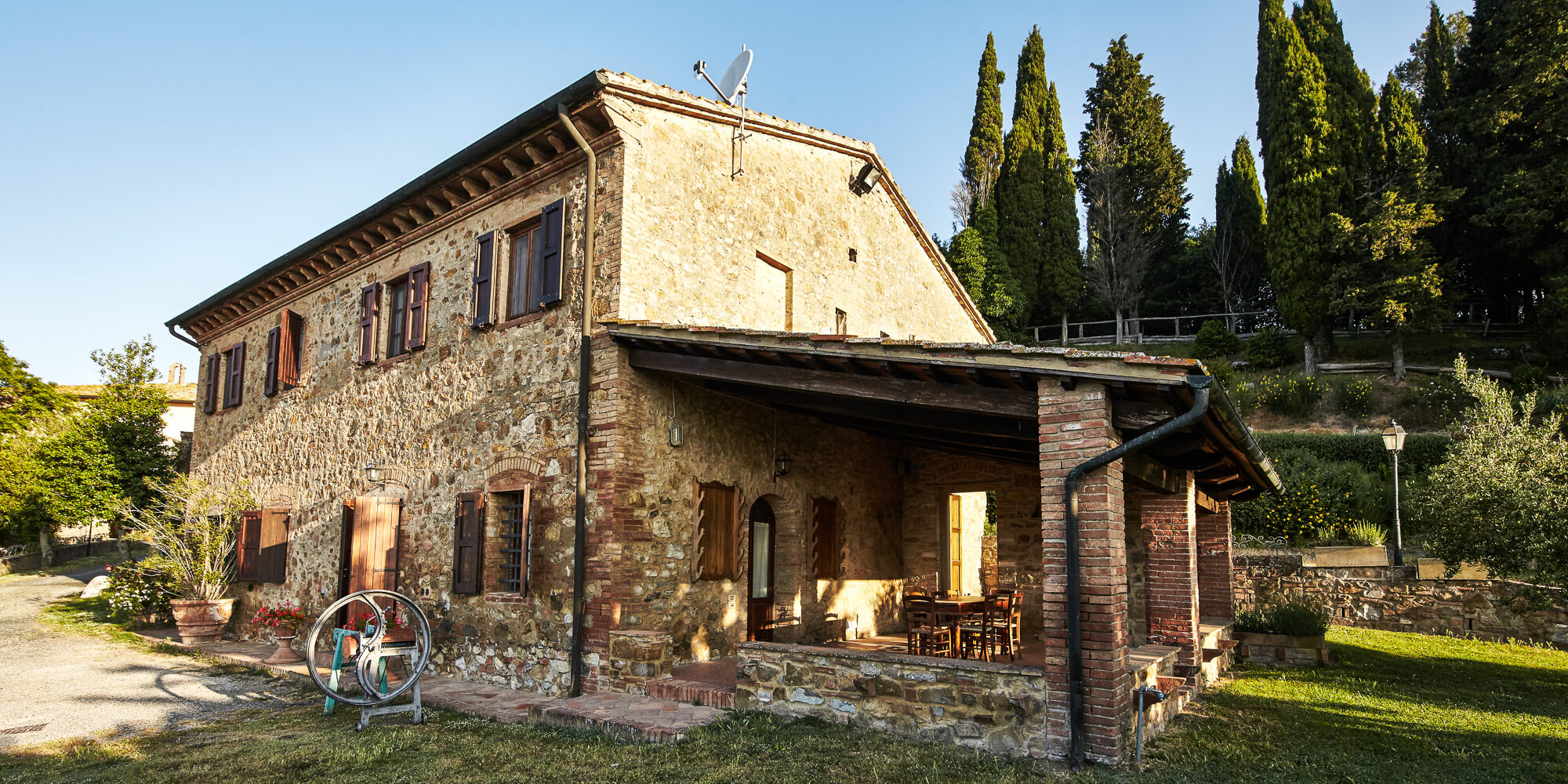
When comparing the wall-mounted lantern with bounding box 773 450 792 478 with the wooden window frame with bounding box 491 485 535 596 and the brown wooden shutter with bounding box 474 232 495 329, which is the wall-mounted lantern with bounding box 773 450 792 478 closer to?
the wooden window frame with bounding box 491 485 535 596

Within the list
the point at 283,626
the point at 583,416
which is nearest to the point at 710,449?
the point at 583,416

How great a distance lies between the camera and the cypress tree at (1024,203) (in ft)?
97.2

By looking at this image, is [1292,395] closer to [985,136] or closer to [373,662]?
[985,136]

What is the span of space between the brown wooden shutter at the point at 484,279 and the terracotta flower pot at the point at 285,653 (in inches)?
190

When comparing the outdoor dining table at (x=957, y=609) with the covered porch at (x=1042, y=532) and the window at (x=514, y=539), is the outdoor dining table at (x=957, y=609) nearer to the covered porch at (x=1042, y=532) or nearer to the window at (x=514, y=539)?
the covered porch at (x=1042, y=532)

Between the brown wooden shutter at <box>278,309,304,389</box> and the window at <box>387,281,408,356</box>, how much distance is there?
2.65m

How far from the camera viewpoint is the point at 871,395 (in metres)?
6.48

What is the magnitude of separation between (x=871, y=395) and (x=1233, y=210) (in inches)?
1206

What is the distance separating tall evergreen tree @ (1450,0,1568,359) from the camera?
62.6ft

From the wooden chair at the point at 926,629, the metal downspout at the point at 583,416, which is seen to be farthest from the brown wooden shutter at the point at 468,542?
the wooden chair at the point at 926,629

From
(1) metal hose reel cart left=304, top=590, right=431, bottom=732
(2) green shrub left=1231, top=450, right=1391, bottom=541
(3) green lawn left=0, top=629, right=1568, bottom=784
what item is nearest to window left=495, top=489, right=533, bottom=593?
(1) metal hose reel cart left=304, top=590, right=431, bottom=732

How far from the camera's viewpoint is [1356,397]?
68.1ft

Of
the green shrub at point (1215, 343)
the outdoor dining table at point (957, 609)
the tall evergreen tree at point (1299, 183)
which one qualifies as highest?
the tall evergreen tree at point (1299, 183)

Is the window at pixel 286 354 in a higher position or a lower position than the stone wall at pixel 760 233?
lower
